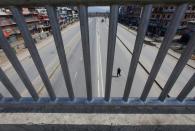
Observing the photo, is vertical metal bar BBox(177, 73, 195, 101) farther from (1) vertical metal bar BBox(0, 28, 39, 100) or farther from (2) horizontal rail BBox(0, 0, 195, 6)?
(1) vertical metal bar BBox(0, 28, 39, 100)

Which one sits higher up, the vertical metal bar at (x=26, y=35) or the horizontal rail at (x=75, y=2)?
the horizontal rail at (x=75, y=2)

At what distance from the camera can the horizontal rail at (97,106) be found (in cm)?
192

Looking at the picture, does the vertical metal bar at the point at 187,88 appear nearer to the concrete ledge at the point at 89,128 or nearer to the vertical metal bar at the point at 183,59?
the vertical metal bar at the point at 183,59

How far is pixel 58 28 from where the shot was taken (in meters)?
1.24

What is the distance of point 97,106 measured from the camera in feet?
6.76

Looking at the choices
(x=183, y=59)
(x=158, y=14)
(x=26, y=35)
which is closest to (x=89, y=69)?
(x=26, y=35)

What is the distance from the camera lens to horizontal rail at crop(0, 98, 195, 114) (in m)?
1.92

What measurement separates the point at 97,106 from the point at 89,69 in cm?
74

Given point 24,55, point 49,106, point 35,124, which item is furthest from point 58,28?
point 24,55

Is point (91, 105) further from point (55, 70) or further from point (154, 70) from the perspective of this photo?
point (55, 70)

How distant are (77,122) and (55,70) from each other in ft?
79.1

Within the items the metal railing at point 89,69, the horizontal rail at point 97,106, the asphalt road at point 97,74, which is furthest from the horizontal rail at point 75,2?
the asphalt road at point 97,74

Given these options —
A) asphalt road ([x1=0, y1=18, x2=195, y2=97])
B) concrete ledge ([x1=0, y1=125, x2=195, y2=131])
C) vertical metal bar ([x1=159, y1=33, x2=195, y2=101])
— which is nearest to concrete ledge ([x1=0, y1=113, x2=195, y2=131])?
concrete ledge ([x1=0, y1=125, x2=195, y2=131])

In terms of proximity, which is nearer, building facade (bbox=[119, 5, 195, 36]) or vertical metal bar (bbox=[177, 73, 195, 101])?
building facade (bbox=[119, 5, 195, 36])
